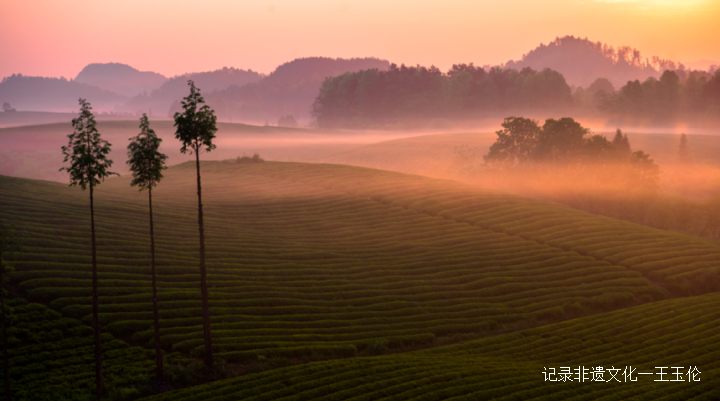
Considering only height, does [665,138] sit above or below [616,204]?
above

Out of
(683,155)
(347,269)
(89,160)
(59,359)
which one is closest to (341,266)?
(347,269)

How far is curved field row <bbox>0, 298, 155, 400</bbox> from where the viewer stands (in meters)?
25.1

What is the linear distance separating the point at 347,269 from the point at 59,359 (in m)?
25.0

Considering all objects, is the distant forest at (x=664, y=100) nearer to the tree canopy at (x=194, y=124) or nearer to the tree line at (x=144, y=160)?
the tree canopy at (x=194, y=124)

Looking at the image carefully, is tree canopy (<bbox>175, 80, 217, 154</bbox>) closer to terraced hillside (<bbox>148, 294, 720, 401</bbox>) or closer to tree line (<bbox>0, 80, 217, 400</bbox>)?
tree line (<bbox>0, 80, 217, 400</bbox>)

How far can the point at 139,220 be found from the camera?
54062 mm

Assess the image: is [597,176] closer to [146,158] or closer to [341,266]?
[341,266]

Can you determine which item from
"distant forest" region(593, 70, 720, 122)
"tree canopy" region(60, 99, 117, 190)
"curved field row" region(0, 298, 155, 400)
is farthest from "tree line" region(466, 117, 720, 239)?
"tree canopy" region(60, 99, 117, 190)

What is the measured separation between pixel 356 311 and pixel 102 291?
736 inches

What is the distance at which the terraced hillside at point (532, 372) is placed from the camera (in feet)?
76.9

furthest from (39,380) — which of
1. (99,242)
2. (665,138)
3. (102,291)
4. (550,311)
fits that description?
→ (665,138)

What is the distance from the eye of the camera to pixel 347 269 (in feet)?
154

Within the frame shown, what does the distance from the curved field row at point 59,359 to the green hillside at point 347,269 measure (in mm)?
1331

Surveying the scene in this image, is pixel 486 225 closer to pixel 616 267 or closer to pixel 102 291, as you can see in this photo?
pixel 616 267
